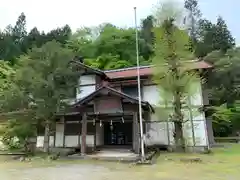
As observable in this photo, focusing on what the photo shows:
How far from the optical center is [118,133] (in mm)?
20141

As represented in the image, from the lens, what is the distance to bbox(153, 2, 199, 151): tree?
55.4 feet

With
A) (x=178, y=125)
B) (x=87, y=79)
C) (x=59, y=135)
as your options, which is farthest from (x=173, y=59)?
(x=59, y=135)

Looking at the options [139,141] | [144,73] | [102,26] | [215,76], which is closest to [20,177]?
[139,141]

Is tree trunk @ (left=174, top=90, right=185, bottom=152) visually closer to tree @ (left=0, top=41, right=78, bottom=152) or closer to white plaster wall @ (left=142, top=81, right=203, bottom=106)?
white plaster wall @ (left=142, top=81, right=203, bottom=106)

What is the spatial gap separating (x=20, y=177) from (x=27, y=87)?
8.23 m

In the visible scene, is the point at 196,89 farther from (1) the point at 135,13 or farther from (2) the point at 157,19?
(1) the point at 135,13

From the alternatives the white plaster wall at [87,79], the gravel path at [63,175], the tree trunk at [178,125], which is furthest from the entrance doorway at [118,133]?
the gravel path at [63,175]

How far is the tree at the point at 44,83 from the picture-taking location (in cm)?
1683

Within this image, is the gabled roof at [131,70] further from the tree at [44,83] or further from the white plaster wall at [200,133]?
the white plaster wall at [200,133]

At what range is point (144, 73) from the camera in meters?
20.1

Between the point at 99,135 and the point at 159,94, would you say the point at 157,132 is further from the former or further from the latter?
the point at 99,135

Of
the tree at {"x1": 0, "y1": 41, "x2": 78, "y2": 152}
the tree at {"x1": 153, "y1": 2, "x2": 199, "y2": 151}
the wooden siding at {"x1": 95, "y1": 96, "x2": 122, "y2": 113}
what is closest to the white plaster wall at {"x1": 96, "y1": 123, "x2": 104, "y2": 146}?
the wooden siding at {"x1": 95, "y1": 96, "x2": 122, "y2": 113}

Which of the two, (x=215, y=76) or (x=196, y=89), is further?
(x=215, y=76)

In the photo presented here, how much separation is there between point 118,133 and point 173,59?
22.3 feet
